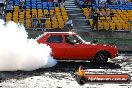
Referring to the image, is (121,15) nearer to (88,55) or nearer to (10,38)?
(88,55)

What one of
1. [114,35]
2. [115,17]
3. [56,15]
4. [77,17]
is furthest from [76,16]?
[114,35]

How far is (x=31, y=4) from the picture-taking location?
115 ft

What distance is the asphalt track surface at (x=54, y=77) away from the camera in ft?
43.6

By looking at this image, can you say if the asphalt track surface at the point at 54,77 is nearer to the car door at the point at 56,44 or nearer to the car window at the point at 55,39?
the car door at the point at 56,44

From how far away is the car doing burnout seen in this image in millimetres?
19078

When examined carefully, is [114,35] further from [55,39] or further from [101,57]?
[55,39]

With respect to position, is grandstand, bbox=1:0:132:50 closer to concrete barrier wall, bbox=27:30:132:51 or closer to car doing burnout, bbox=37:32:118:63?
concrete barrier wall, bbox=27:30:132:51

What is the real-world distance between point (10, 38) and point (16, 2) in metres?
17.9

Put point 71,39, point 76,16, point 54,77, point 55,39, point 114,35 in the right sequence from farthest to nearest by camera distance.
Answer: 1. point 76,16
2. point 114,35
3. point 71,39
4. point 55,39
5. point 54,77

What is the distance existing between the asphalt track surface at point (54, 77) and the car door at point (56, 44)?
21.2 inches

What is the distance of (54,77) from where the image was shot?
50.0ft

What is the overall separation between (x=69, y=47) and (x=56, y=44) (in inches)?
25.6

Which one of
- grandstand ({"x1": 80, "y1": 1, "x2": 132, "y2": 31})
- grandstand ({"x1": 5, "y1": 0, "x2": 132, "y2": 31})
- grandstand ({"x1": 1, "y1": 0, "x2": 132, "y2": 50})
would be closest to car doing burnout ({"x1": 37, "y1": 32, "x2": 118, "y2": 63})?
grandstand ({"x1": 1, "y1": 0, "x2": 132, "y2": 50})

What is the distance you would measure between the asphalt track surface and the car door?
538mm
